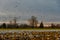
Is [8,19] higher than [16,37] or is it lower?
higher

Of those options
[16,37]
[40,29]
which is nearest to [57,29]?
[40,29]

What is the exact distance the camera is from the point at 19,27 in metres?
3.58

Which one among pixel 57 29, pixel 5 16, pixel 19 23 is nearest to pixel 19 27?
pixel 19 23

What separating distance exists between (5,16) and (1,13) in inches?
3.7

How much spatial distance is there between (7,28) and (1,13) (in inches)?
11.9

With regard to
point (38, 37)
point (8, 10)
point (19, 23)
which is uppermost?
point (8, 10)

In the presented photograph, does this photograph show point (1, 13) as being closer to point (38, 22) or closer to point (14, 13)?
point (14, 13)

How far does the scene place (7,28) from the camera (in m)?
3.55

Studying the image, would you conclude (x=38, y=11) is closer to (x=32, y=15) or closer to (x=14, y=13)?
(x=32, y=15)

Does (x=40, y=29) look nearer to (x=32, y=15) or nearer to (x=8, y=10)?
(x=32, y=15)

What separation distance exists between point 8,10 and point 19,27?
0.38 m

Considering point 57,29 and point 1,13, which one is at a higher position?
point 1,13

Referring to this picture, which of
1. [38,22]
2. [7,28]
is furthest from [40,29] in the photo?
[7,28]

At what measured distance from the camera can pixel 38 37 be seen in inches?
142
